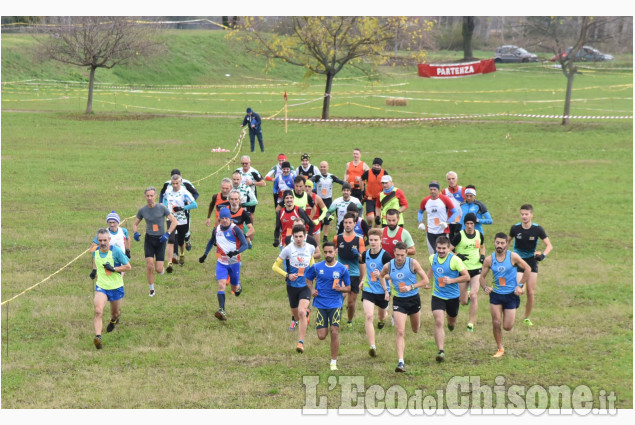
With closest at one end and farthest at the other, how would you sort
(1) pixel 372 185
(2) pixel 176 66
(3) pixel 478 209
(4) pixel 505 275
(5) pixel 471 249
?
1. (4) pixel 505 275
2. (5) pixel 471 249
3. (3) pixel 478 209
4. (1) pixel 372 185
5. (2) pixel 176 66

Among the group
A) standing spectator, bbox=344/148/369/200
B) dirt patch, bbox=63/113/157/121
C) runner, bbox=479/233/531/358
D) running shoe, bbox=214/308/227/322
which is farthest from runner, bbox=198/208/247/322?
dirt patch, bbox=63/113/157/121

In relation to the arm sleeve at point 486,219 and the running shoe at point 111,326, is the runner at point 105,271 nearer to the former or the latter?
the running shoe at point 111,326

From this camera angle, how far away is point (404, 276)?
11.8 meters

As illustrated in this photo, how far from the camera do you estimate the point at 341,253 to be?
13.3m

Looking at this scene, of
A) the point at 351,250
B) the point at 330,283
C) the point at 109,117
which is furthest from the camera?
the point at 109,117

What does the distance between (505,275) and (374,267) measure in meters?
2.05

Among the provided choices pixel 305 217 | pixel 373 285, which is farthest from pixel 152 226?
pixel 373 285

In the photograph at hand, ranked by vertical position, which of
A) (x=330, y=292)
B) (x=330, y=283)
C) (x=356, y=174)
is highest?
(x=356, y=174)

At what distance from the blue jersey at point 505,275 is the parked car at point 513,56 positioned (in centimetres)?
7748

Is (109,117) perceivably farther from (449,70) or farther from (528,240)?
(528,240)

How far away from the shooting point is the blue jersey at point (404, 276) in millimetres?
11812

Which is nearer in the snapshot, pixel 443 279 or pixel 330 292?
pixel 330 292

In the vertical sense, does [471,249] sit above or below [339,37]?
below

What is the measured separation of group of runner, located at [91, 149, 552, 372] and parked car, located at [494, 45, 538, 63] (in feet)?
241
